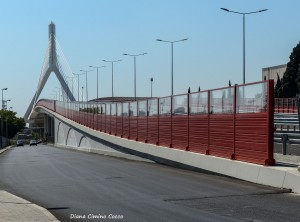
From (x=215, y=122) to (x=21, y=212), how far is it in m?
10.4

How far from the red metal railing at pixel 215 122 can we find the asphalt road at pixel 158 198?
3.91 ft

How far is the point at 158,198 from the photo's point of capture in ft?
42.1

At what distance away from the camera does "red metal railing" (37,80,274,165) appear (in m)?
16.0

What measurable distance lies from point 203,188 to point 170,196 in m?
1.63

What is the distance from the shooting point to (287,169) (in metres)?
14.1

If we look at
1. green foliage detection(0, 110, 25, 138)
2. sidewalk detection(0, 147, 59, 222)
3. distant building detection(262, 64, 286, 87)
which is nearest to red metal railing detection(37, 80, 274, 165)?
sidewalk detection(0, 147, 59, 222)

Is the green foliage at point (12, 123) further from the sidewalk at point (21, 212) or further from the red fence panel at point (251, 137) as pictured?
the sidewalk at point (21, 212)

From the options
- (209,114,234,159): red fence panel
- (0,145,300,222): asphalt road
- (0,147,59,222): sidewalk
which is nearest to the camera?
(0,147,59,222): sidewalk

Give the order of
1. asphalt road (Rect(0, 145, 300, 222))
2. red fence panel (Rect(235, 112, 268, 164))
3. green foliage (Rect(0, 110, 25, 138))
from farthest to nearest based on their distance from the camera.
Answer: green foliage (Rect(0, 110, 25, 138)), red fence panel (Rect(235, 112, 268, 164)), asphalt road (Rect(0, 145, 300, 222))

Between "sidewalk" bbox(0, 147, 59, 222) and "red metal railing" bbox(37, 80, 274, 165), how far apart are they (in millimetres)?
6979

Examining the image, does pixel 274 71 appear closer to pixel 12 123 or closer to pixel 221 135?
pixel 221 135

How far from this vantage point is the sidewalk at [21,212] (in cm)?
985

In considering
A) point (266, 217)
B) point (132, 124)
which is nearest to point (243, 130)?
point (266, 217)

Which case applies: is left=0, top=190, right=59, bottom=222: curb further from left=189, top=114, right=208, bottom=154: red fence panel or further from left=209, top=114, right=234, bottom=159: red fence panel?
left=189, top=114, right=208, bottom=154: red fence panel
